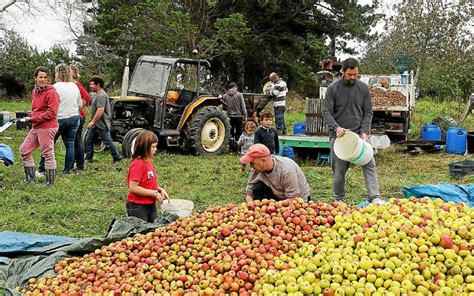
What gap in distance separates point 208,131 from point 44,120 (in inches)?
201

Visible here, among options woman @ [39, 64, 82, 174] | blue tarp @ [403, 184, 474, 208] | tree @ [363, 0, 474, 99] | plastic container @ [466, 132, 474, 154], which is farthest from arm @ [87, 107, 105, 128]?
tree @ [363, 0, 474, 99]

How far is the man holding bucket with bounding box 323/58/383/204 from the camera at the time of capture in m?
7.08

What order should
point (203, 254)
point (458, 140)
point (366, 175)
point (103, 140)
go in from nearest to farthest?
point (203, 254)
point (366, 175)
point (103, 140)
point (458, 140)

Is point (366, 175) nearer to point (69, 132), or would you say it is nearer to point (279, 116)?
point (69, 132)

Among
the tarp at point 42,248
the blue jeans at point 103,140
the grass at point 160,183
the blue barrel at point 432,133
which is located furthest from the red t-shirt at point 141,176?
the blue barrel at point 432,133

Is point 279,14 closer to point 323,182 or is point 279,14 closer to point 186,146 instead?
point 186,146

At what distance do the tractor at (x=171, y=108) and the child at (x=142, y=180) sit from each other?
6.04 meters

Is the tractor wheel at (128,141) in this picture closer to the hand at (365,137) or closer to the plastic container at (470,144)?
the hand at (365,137)

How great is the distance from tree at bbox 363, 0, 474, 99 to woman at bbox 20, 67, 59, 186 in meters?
13.9

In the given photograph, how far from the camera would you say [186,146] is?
508 inches

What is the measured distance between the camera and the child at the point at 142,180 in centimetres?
578

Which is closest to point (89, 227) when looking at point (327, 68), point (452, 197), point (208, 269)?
point (208, 269)

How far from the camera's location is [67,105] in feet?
31.0

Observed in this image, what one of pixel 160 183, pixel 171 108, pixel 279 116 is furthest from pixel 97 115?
pixel 279 116
